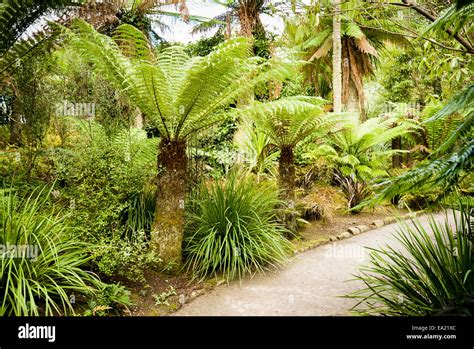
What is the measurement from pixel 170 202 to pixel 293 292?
52.4 inches

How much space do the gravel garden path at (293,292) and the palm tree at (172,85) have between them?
2.14ft

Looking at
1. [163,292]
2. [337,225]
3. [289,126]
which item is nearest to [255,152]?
[289,126]

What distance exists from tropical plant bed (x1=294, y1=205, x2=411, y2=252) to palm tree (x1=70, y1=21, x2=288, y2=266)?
5.27ft

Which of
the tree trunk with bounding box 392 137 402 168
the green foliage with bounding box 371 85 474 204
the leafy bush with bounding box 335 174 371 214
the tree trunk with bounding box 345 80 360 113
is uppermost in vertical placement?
the tree trunk with bounding box 345 80 360 113

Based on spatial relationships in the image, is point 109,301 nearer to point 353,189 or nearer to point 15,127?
point 15,127

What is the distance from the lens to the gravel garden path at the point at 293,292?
83.4 inches

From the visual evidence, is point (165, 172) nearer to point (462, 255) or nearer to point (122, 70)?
point (122, 70)

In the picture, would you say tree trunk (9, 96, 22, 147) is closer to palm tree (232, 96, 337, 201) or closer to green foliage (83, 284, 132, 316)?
green foliage (83, 284, 132, 316)

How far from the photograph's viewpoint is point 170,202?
290 centimetres

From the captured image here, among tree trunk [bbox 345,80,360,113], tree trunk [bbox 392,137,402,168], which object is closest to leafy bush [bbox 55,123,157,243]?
tree trunk [bbox 392,137,402,168]

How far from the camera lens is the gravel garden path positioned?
83.4 inches

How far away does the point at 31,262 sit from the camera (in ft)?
6.25

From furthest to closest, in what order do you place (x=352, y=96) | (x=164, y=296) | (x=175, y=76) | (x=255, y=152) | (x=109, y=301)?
(x=352, y=96) < (x=255, y=152) < (x=175, y=76) < (x=164, y=296) < (x=109, y=301)

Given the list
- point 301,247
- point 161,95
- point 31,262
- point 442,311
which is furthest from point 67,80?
point 442,311
